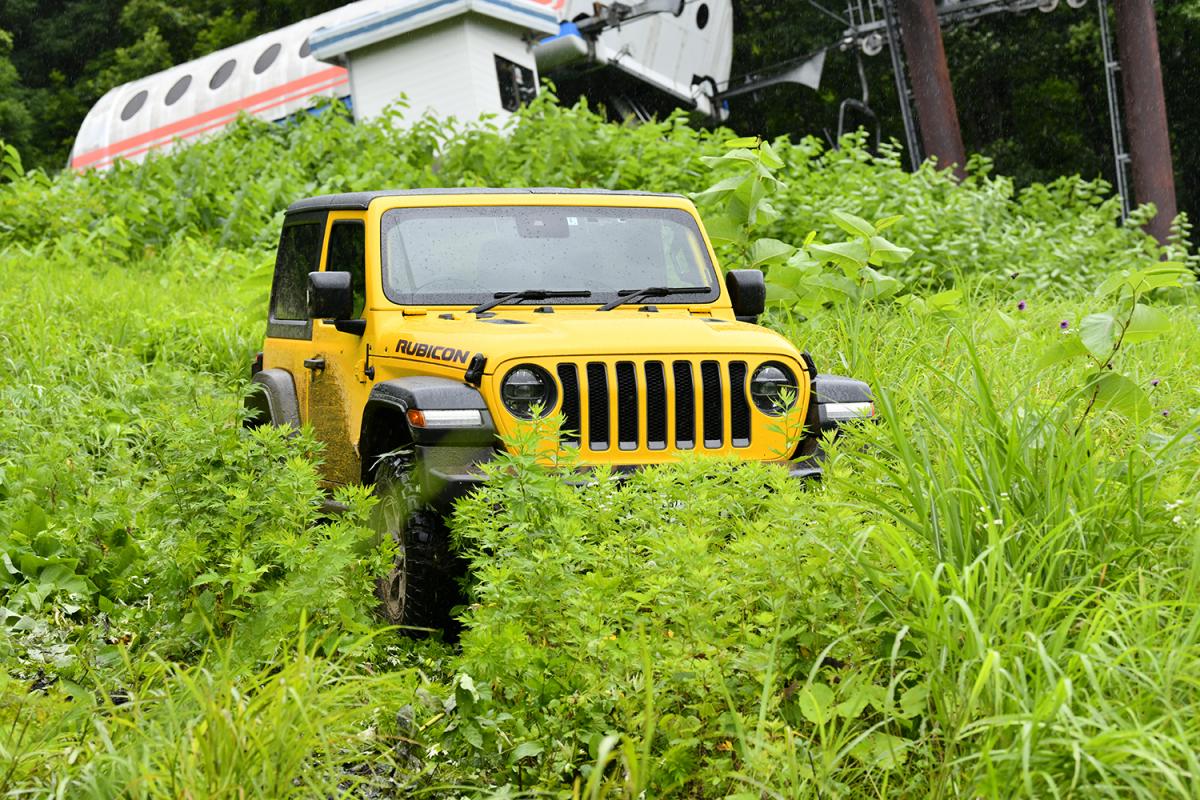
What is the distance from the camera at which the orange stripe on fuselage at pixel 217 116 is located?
2130 centimetres

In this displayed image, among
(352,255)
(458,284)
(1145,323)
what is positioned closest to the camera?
(1145,323)

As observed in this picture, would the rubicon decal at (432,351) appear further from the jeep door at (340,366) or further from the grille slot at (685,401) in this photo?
the grille slot at (685,401)

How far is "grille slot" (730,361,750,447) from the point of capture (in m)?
5.79

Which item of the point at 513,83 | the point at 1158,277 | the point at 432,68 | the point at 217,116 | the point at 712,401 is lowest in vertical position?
the point at 712,401

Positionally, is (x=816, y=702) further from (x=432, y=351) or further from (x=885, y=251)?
(x=885, y=251)

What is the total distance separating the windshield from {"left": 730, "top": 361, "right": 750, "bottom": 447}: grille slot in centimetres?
94

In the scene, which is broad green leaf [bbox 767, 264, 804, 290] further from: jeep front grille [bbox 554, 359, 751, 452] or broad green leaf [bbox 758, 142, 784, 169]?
jeep front grille [bbox 554, 359, 751, 452]

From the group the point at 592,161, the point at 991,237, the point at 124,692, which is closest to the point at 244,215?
the point at 592,161

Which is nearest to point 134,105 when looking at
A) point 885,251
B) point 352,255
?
point 885,251

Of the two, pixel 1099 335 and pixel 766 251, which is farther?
pixel 766 251

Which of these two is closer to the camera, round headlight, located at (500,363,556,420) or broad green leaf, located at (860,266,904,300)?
round headlight, located at (500,363,556,420)

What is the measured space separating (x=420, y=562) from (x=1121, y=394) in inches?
98.5

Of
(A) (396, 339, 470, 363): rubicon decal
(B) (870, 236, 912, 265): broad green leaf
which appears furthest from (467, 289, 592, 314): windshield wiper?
(B) (870, 236, 912, 265): broad green leaf

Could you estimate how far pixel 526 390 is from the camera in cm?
550
